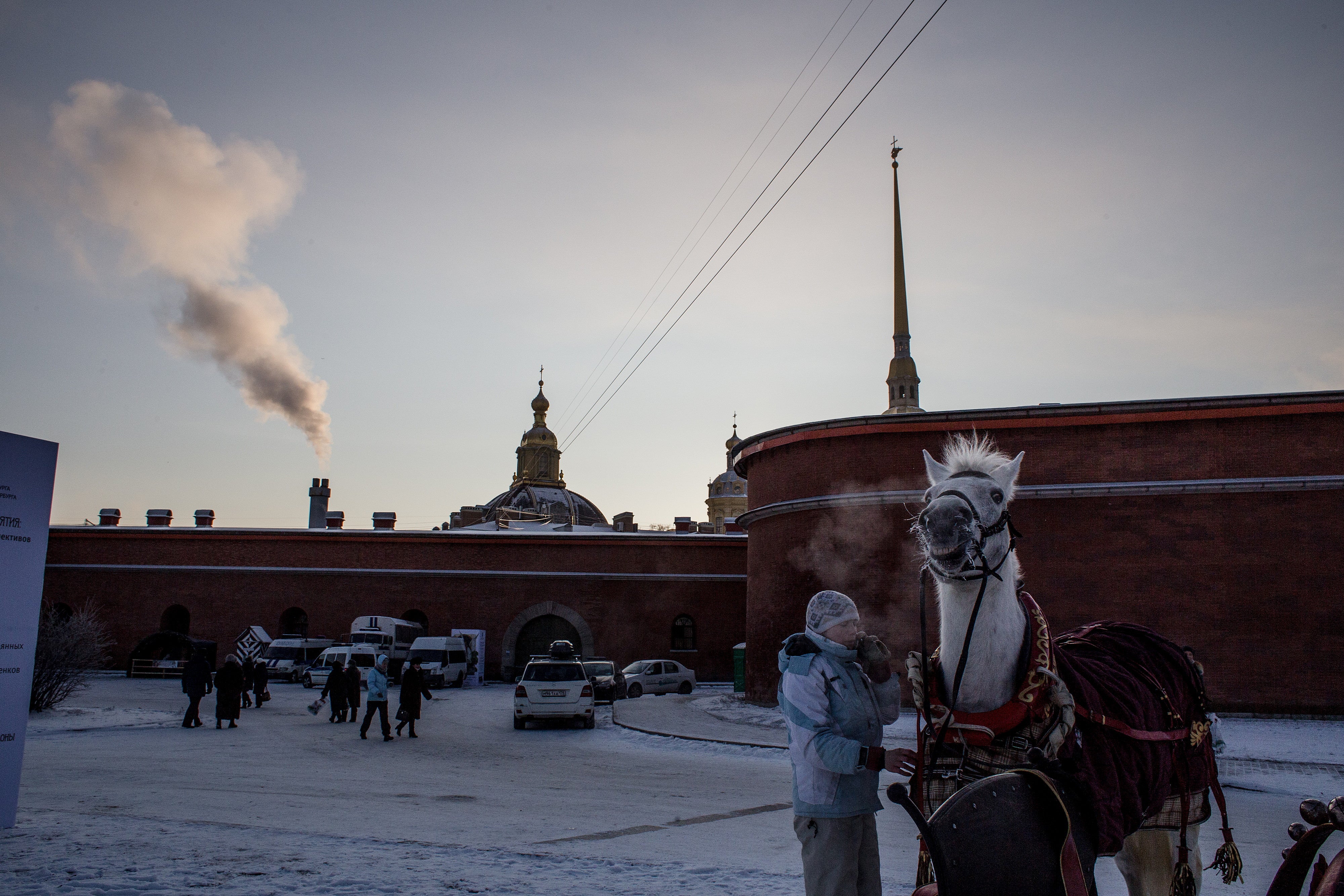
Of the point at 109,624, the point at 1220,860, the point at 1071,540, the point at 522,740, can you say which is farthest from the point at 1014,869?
the point at 109,624

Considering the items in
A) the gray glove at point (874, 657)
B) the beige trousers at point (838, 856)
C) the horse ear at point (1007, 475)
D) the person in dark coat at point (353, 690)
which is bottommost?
the person in dark coat at point (353, 690)

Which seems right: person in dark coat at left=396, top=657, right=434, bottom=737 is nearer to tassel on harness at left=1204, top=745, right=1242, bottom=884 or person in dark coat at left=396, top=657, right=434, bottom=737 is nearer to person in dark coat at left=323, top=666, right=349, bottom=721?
person in dark coat at left=323, top=666, right=349, bottom=721

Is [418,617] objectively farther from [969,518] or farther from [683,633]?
[969,518]

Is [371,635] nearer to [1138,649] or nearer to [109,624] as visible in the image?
[109,624]

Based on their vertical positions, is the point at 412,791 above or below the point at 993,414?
below

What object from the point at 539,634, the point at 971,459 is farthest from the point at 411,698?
the point at 539,634

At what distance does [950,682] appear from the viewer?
3498mm

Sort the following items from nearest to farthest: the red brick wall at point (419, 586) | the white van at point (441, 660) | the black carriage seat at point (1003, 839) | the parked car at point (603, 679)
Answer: the black carriage seat at point (1003, 839) → the parked car at point (603, 679) → the white van at point (441, 660) → the red brick wall at point (419, 586)

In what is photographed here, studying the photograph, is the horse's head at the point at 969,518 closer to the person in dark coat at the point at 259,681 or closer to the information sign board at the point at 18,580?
the information sign board at the point at 18,580

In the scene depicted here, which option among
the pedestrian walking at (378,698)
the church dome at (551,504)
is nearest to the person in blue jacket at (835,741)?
the pedestrian walking at (378,698)

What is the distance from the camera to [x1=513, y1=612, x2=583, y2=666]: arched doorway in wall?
1367 inches

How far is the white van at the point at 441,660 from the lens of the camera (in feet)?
95.2

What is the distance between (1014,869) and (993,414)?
18544mm

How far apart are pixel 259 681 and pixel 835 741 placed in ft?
72.0
